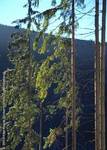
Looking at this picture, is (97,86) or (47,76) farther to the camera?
(47,76)

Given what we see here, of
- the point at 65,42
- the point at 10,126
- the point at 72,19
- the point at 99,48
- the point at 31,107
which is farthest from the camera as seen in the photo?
the point at 10,126

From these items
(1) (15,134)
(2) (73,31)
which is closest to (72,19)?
(2) (73,31)

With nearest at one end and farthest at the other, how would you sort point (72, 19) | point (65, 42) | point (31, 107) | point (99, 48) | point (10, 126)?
point (99, 48)
point (72, 19)
point (65, 42)
point (31, 107)
point (10, 126)

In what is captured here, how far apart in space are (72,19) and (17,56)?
20.3 ft

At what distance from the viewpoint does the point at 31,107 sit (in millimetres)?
21594

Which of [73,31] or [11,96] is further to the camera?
[11,96]

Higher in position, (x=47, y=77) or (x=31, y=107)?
(x=47, y=77)

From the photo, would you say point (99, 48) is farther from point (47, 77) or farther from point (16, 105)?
point (16, 105)

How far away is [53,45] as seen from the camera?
18.4m

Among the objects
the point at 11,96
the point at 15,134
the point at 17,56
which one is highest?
the point at 17,56

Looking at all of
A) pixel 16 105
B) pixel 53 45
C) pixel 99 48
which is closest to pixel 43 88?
pixel 53 45

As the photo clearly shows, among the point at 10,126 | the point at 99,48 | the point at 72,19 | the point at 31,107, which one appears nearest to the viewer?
the point at 99,48

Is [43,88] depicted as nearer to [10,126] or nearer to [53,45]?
[53,45]

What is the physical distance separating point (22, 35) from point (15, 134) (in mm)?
4067
